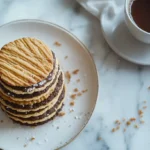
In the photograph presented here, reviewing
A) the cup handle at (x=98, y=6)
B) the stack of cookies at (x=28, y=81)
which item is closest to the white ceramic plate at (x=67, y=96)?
the stack of cookies at (x=28, y=81)

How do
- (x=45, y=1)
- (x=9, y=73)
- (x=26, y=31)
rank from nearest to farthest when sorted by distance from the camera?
(x=9, y=73), (x=26, y=31), (x=45, y=1)

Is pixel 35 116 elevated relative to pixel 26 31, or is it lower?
lower

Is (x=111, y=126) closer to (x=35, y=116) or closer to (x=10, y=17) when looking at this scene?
(x=35, y=116)

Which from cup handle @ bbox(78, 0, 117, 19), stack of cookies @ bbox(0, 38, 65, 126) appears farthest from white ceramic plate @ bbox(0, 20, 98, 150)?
cup handle @ bbox(78, 0, 117, 19)

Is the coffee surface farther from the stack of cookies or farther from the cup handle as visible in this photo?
the stack of cookies

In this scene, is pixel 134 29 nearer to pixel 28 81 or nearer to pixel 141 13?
pixel 141 13

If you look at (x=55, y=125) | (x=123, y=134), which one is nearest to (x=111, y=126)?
(x=123, y=134)

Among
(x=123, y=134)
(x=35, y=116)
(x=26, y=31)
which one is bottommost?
(x=123, y=134)
